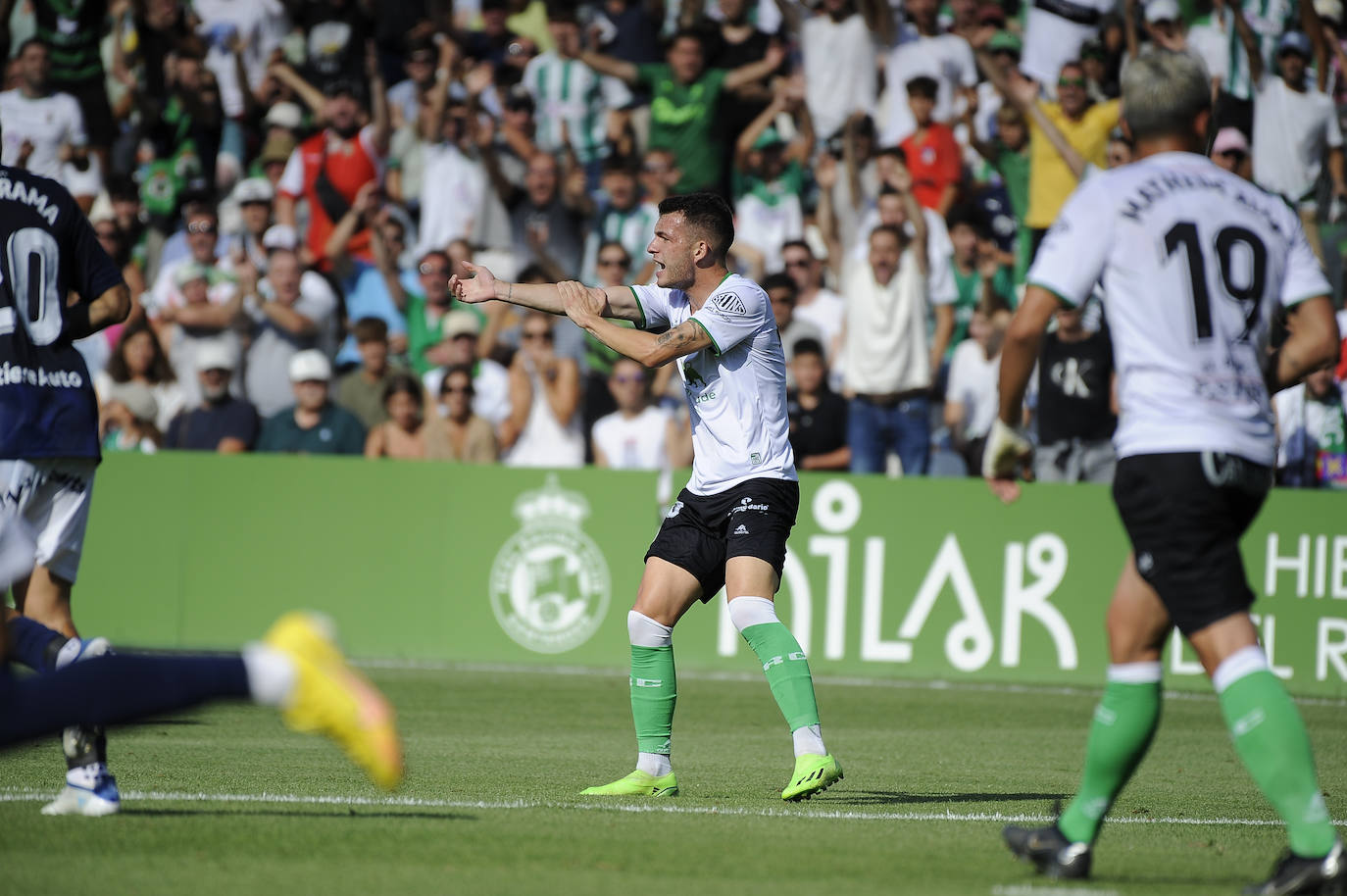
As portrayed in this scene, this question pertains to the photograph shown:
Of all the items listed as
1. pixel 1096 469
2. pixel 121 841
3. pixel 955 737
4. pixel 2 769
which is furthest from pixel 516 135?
pixel 121 841

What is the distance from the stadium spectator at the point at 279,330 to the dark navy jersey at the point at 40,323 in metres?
9.16

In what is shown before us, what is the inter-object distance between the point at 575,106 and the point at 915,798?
1103cm

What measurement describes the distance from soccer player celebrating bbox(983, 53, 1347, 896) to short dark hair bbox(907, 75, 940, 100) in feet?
36.1

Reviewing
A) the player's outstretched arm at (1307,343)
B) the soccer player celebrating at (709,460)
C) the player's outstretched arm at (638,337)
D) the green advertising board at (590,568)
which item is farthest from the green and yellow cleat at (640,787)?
the green advertising board at (590,568)

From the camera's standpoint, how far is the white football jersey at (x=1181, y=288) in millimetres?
5023

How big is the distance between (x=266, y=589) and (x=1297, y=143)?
32.3ft

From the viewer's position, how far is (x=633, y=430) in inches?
578

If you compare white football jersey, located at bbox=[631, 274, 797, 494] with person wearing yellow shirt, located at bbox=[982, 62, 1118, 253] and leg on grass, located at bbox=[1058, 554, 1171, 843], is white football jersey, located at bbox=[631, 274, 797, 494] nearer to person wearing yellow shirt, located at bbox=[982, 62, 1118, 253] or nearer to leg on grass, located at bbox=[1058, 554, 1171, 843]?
leg on grass, located at bbox=[1058, 554, 1171, 843]

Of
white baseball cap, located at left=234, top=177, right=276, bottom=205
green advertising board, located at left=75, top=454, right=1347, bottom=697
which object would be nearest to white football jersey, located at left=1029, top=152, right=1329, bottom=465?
green advertising board, located at left=75, top=454, right=1347, bottom=697

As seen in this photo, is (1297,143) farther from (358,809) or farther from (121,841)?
(121,841)

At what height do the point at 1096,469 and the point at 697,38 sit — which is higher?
the point at 697,38

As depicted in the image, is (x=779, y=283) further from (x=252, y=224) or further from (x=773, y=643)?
(x=773, y=643)

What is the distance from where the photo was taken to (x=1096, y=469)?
1389cm

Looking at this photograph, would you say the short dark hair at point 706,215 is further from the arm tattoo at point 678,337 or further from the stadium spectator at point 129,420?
the stadium spectator at point 129,420
